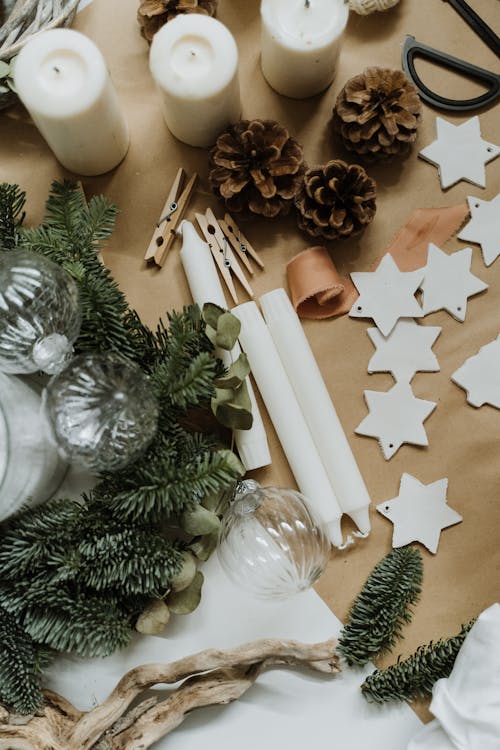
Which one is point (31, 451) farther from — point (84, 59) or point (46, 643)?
point (84, 59)

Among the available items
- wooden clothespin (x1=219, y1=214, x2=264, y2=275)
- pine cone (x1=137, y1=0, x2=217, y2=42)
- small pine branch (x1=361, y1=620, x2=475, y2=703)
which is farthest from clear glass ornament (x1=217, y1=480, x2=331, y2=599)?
pine cone (x1=137, y1=0, x2=217, y2=42)

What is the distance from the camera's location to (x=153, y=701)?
639 mm

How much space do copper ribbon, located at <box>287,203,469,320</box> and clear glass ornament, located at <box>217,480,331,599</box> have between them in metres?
0.21

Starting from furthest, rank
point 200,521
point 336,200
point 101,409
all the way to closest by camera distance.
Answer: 1. point 336,200
2. point 200,521
3. point 101,409

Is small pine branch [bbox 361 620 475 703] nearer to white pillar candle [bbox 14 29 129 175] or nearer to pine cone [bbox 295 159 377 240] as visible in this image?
pine cone [bbox 295 159 377 240]

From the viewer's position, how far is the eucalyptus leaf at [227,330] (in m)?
0.62

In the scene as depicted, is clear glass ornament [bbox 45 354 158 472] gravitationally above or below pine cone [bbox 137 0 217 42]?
below

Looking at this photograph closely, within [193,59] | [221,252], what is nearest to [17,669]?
[221,252]

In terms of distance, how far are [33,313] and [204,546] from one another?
265mm

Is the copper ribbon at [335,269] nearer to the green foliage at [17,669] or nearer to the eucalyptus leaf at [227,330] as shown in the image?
the eucalyptus leaf at [227,330]

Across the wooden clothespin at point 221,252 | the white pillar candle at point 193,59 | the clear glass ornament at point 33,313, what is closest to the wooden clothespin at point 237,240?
the wooden clothespin at point 221,252

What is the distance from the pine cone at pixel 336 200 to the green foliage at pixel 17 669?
18.4 inches

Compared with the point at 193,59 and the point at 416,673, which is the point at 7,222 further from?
the point at 416,673

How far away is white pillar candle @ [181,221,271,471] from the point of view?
70 cm
